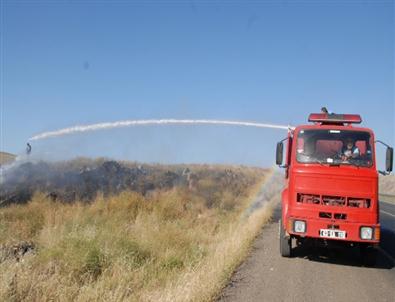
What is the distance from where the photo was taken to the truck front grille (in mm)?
10617

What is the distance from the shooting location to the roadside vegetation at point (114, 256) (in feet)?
24.5

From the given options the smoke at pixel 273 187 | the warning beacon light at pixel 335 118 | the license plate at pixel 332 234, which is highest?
the warning beacon light at pixel 335 118

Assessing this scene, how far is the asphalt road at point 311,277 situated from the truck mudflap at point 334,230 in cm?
70

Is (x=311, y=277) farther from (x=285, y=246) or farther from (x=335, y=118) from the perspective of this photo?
(x=335, y=118)

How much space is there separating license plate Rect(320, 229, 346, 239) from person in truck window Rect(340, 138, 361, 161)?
5.70 ft

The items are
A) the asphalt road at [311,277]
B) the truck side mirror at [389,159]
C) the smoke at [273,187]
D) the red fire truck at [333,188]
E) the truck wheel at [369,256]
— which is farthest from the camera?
the smoke at [273,187]

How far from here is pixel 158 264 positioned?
1015cm

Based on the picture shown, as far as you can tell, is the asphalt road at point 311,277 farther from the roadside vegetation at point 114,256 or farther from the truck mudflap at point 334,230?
the truck mudflap at point 334,230

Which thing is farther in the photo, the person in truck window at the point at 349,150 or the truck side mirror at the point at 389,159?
the person in truck window at the point at 349,150

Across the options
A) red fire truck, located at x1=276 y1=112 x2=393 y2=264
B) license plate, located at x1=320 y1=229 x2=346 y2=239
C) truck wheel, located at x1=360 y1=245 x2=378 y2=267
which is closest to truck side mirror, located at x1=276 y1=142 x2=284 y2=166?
red fire truck, located at x1=276 y1=112 x2=393 y2=264

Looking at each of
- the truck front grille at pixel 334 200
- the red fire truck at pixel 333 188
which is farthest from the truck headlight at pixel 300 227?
the truck front grille at pixel 334 200

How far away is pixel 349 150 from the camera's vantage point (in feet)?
37.2

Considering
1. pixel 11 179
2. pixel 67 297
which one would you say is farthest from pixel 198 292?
pixel 11 179

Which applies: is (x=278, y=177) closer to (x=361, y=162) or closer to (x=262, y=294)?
(x=361, y=162)
